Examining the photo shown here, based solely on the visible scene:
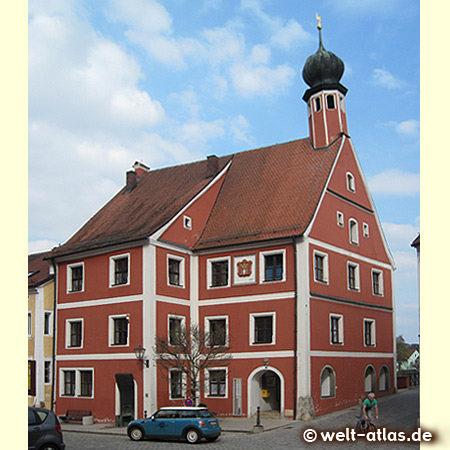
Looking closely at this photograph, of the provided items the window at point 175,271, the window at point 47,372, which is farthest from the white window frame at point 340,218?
the window at point 47,372

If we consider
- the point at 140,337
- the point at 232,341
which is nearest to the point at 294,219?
the point at 232,341

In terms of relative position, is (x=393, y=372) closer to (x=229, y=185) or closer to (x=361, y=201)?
(x=361, y=201)

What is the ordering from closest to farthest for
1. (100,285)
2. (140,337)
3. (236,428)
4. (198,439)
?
(198,439)
(236,428)
(140,337)
(100,285)

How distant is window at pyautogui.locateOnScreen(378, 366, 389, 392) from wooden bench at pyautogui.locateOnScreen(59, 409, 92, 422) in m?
15.8

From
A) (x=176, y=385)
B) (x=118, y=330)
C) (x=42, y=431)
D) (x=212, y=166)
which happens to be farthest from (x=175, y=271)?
(x=42, y=431)

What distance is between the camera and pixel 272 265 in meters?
29.6

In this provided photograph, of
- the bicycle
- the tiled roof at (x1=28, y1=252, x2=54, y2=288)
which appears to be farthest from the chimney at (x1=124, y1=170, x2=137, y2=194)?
the bicycle

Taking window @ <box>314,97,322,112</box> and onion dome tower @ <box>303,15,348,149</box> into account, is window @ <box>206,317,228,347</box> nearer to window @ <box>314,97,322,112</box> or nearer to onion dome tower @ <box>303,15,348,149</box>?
onion dome tower @ <box>303,15,348,149</box>

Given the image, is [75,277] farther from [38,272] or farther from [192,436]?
[192,436]

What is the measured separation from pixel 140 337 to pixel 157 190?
11.1 metres

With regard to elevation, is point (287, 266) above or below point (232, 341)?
above

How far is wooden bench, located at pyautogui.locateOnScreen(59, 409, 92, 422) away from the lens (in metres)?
29.7

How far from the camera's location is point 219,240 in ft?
103

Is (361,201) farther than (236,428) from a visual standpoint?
Yes
